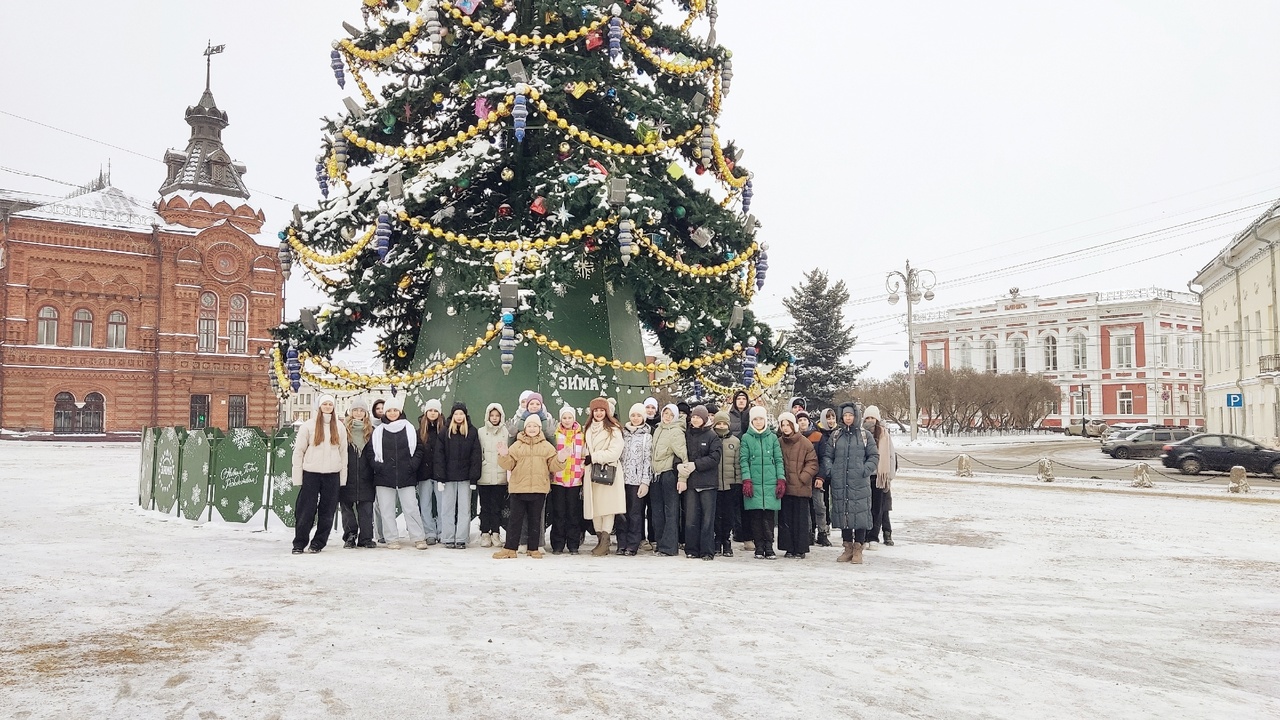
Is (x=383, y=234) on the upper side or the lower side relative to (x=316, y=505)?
upper

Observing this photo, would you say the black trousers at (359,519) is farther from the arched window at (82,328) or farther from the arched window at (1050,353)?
the arched window at (1050,353)

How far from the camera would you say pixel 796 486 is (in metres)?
10.6

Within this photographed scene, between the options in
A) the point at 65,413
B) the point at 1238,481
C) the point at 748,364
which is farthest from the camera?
the point at 65,413

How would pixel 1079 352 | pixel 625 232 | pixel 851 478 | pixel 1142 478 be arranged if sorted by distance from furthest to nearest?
1. pixel 1079 352
2. pixel 1142 478
3. pixel 625 232
4. pixel 851 478

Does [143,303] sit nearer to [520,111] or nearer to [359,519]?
[520,111]

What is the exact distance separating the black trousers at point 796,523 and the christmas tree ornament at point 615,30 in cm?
672

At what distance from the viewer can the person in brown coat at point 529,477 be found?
1030 centimetres

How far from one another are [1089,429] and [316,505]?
68094 millimetres

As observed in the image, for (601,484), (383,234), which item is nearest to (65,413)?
(383,234)

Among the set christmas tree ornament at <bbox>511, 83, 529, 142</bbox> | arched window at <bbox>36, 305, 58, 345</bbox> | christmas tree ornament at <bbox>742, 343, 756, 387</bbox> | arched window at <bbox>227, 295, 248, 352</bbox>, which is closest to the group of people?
christmas tree ornament at <bbox>742, 343, 756, 387</bbox>

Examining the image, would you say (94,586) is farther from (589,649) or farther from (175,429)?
(175,429)

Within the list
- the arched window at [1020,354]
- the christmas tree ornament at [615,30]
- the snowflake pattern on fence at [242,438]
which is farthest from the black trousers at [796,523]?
the arched window at [1020,354]

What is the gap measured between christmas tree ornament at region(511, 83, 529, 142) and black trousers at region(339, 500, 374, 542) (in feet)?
16.9

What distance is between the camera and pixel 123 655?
5.86 metres
